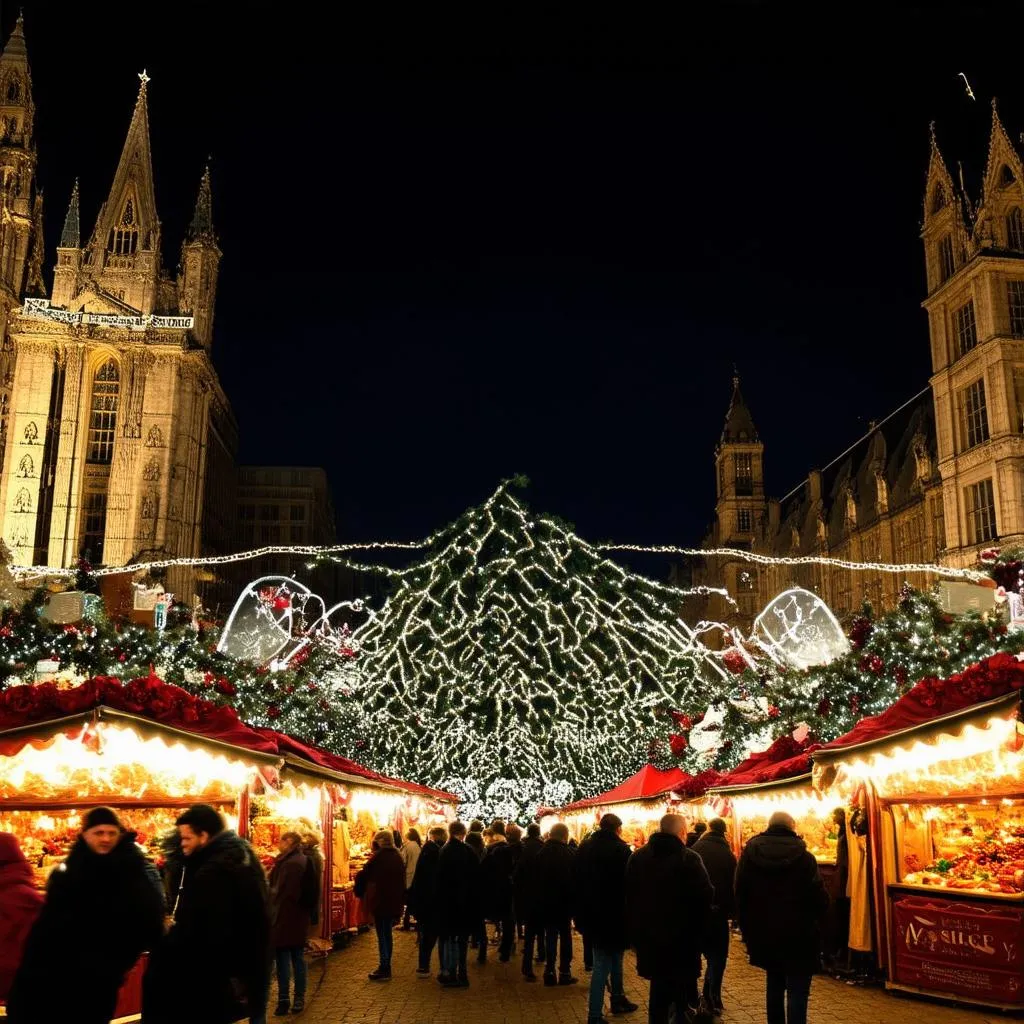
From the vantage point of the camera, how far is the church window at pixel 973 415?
35.1 meters

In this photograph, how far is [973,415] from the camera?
117 ft

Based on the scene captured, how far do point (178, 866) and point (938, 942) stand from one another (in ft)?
20.1

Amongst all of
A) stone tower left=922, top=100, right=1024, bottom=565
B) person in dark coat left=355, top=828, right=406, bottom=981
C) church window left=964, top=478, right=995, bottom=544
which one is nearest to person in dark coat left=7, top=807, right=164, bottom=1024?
person in dark coat left=355, top=828, right=406, bottom=981

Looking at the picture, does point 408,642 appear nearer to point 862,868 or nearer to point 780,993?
point 862,868

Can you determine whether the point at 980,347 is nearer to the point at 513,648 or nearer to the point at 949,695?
the point at 513,648

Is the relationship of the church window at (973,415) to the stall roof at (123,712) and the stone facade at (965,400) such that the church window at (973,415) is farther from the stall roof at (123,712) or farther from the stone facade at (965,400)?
the stall roof at (123,712)

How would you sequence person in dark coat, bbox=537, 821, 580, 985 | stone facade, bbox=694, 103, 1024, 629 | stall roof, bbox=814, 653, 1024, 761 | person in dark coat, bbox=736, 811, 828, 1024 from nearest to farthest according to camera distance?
person in dark coat, bbox=736, 811, 828, 1024 < stall roof, bbox=814, 653, 1024, 761 < person in dark coat, bbox=537, 821, 580, 985 < stone facade, bbox=694, 103, 1024, 629

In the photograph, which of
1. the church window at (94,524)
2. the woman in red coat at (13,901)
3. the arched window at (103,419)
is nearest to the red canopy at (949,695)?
the woman in red coat at (13,901)

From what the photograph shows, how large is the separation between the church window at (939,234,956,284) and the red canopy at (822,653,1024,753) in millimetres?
32927

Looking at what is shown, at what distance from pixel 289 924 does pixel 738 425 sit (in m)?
69.7

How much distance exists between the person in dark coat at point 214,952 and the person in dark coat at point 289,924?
4.53 metres

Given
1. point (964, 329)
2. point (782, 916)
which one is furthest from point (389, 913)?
point (964, 329)

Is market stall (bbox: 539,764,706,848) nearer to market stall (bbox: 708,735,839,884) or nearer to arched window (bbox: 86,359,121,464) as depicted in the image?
market stall (bbox: 708,735,839,884)

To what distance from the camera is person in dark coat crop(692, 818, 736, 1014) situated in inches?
349
